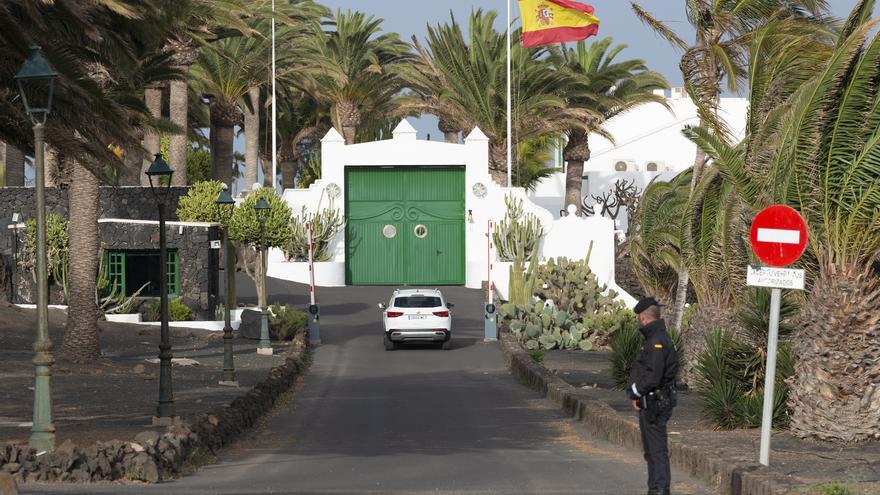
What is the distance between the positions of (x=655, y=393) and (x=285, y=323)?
2585cm

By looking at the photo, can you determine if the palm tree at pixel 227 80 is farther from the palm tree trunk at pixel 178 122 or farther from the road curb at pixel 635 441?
the road curb at pixel 635 441

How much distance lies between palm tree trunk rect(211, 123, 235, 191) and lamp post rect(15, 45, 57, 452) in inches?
1460

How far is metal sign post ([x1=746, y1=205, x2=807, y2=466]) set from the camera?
12.8 m

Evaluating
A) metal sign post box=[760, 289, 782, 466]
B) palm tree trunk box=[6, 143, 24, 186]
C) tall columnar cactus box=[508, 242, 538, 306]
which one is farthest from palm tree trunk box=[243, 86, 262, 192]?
metal sign post box=[760, 289, 782, 466]

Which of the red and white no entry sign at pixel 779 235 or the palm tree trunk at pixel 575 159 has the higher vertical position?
the palm tree trunk at pixel 575 159

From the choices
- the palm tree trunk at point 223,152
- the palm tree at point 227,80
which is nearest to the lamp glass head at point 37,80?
the palm tree at point 227,80

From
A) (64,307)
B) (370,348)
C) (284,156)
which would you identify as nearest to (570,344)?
(370,348)

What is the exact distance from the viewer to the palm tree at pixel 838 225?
51.8ft

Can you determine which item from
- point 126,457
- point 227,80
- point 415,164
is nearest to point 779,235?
point 126,457

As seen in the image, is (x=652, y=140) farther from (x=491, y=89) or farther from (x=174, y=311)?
(x=174, y=311)

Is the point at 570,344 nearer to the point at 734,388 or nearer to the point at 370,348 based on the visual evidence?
the point at 370,348

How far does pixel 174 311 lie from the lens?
36.6m

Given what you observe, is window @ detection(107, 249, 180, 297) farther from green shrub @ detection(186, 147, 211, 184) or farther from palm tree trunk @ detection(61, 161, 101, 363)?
green shrub @ detection(186, 147, 211, 184)

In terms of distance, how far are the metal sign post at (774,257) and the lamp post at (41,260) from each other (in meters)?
7.08
